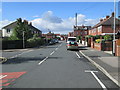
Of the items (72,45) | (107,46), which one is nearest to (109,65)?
(107,46)

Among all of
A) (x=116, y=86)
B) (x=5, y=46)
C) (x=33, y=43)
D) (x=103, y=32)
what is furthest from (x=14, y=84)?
(x=103, y=32)

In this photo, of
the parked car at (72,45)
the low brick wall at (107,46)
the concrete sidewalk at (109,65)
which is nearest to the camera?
the concrete sidewalk at (109,65)

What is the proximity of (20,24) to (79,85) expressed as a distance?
37708mm

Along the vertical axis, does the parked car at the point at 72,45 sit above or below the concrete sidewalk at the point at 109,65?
above

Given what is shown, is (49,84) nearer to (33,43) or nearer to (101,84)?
(101,84)


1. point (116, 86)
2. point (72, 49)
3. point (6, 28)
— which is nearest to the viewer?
point (116, 86)

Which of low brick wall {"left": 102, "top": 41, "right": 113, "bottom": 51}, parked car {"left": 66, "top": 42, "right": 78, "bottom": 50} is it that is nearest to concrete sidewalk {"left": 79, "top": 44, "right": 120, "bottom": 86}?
low brick wall {"left": 102, "top": 41, "right": 113, "bottom": 51}

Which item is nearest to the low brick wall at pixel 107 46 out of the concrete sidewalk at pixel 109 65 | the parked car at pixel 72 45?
the parked car at pixel 72 45

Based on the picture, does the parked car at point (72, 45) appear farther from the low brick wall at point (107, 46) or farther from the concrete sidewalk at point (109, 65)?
the concrete sidewalk at point (109, 65)

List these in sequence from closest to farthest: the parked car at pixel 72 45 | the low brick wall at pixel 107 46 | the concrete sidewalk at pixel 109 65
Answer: the concrete sidewalk at pixel 109 65 → the low brick wall at pixel 107 46 → the parked car at pixel 72 45

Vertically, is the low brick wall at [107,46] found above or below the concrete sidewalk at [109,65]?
above

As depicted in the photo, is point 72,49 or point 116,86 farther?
point 72,49

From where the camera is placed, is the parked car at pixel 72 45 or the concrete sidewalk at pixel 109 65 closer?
the concrete sidewalk at pixel 109 65

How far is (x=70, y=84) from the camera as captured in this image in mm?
6855
